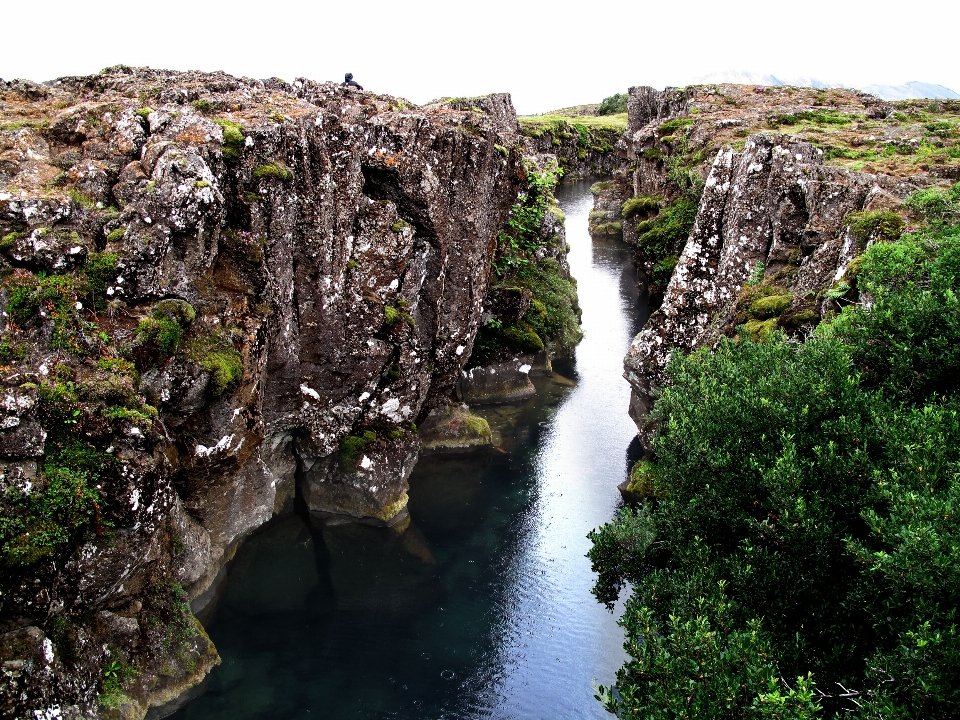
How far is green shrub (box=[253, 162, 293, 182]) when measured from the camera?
838 inches

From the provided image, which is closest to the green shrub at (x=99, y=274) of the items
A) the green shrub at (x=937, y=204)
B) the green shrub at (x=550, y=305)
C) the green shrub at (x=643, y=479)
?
the green shrub at (x=643, y=479)

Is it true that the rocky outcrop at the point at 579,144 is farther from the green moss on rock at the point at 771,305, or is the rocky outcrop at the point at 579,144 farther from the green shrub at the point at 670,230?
the green moss on rock at the point at 771,305

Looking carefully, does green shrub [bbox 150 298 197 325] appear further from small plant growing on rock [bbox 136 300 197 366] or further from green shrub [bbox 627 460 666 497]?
green shrub [bbox 627 460 666 497]

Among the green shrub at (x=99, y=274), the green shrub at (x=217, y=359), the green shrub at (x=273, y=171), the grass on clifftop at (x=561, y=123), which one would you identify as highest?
the grass on clifftop at (x=561, y=123)

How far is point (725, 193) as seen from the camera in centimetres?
3188

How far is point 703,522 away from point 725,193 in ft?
71.2

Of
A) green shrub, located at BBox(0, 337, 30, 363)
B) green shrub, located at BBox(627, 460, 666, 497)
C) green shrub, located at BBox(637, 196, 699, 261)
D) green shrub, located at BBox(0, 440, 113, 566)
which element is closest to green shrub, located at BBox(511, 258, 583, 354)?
green shrub, located at BBox(637, 196, 699, 261)

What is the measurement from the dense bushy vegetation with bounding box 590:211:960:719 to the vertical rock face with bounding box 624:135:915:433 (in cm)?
1047

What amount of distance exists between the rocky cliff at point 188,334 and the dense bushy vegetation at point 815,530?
12723 millimetres

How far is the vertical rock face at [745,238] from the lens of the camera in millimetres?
26969

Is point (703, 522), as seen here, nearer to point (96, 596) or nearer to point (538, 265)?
point (96, 596)

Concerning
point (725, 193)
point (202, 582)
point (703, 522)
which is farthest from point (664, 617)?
point (725, 193)

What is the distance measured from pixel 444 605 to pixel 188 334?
511 inches

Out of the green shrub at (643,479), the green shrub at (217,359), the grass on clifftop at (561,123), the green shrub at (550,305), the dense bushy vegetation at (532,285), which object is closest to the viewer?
the green shrub at (217,359)
